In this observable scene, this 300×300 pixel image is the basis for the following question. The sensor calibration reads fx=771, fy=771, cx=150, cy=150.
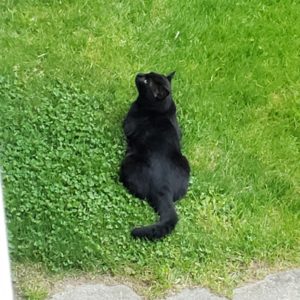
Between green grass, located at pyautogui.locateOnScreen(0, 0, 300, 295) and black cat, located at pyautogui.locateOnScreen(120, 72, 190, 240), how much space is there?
0.24ft

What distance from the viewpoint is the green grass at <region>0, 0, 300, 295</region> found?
12.3 ft

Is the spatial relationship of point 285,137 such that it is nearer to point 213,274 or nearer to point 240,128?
point 240,128

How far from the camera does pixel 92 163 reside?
4.12m

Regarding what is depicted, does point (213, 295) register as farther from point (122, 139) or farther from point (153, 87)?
point (153, 87)

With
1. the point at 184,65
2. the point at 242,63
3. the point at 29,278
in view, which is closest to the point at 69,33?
the point at 184,65

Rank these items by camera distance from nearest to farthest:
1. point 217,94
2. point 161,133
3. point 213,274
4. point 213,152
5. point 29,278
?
point 29,278 < point 213,274 < point 161,133 < point 213,152 < point 217,94

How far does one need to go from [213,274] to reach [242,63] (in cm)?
178

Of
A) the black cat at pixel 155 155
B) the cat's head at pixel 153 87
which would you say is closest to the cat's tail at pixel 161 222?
the black cat at pixel 155 155

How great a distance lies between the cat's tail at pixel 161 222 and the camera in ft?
12.5

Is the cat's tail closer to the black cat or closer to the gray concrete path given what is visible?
the black cat

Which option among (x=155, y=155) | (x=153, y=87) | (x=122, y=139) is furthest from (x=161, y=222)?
(x=153, y=87)

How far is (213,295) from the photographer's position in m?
3.66

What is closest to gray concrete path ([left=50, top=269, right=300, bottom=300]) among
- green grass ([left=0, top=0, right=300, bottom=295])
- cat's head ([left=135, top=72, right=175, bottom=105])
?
green grass ([left=0, top=0, right=300, bottom=295])

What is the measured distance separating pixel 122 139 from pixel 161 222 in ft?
2.16
